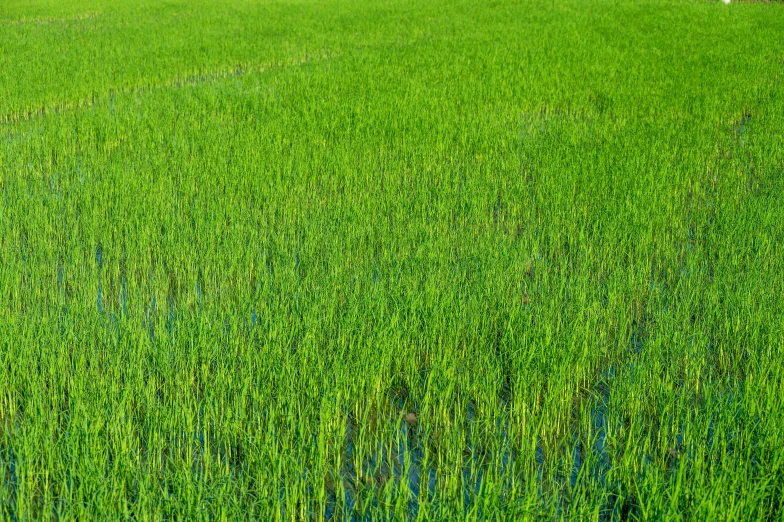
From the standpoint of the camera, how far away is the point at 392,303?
12.3ft

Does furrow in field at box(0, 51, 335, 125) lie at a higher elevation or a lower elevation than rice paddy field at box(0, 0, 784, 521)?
higher

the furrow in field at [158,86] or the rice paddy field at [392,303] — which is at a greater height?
the furrow in field at [158,86]

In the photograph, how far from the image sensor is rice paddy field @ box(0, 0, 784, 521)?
252 centimetres

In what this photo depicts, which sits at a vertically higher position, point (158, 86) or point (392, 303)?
point (158, 86)

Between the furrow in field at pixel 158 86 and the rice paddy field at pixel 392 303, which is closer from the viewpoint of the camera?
the rice paddy field at pixel 392 303

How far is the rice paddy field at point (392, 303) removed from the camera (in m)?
2.52

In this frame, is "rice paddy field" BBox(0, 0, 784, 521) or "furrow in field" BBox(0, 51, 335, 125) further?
"furrow in field" BBox(0, 51, 335, 125)

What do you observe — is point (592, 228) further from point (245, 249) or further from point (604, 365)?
point (245, 249)

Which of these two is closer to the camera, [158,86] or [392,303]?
[392,303]

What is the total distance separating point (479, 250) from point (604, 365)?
45.5 inches

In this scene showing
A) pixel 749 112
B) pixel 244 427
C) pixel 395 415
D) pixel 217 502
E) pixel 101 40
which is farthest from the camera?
pixel 101 40

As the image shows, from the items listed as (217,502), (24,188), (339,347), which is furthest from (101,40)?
(217,502)

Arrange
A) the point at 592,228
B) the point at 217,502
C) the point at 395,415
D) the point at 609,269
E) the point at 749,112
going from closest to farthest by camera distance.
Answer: the point at 217,502 < the point at 395,415 < the point at 609,269 < the point at 592,228 < the point at 749,112

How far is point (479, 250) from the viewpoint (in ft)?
14.5
